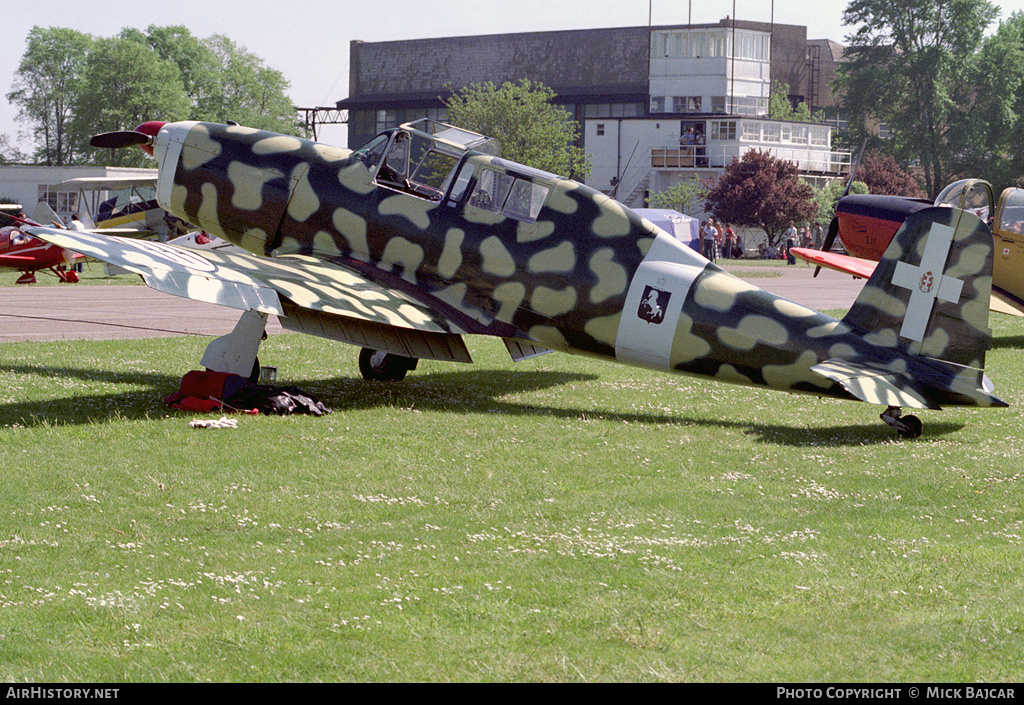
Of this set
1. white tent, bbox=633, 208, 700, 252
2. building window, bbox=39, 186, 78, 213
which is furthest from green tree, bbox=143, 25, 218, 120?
white tent, bbox=633, 208, 700, 252

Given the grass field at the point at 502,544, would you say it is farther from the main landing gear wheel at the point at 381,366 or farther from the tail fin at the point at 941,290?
the main landing gear wheel at the point at 381,366

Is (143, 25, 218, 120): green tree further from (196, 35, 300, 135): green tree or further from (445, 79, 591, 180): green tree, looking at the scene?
(445, 79, 591, 180): green tree

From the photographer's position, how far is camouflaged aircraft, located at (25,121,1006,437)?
1106cm

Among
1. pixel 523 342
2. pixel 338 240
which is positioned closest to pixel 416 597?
pixel 523 342

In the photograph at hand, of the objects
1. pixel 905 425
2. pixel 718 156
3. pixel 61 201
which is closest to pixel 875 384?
pixel 905 425

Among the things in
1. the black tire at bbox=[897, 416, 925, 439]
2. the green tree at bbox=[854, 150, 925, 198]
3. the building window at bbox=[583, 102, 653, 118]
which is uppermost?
the building window at bbox=[583, 102, 653, 118]

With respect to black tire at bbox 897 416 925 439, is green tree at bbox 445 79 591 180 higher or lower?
higher

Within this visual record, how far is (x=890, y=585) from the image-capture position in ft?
Answer: 20.9

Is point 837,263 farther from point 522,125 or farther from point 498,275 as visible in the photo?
point 522,125

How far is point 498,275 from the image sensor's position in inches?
494

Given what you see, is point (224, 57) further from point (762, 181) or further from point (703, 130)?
point (762, 181)

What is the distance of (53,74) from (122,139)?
109 metres

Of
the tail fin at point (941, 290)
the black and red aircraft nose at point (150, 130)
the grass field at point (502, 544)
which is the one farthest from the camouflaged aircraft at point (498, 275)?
the grass field at point (502, 544)

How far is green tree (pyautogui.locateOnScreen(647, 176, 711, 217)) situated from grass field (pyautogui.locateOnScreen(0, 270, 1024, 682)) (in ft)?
216
